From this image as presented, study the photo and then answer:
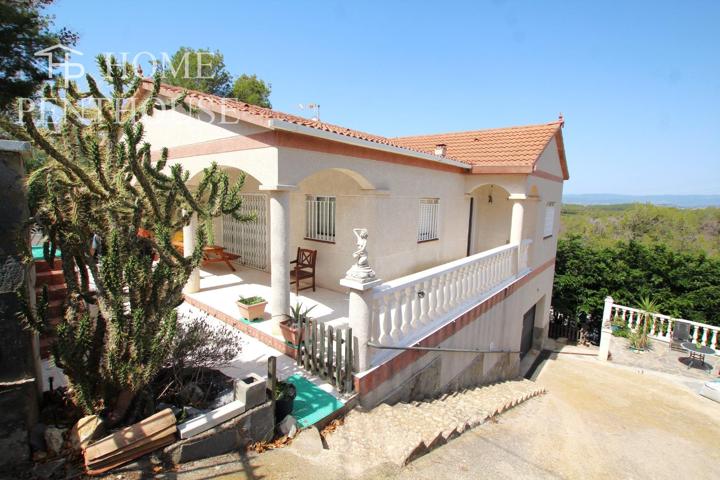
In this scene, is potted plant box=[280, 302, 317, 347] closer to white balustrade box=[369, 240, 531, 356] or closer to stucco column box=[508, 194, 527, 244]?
white balustrade box=[369, 240, 531, 356]

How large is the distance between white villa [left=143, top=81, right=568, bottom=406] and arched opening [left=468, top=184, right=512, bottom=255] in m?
0.05

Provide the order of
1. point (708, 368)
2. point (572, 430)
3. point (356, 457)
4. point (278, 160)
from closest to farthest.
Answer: point (356, 457) → point (278, 160) → point (572, 430) → point (708, 368)

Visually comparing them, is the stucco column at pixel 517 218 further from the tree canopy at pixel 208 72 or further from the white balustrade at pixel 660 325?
the tree canopy at pixel 208 72

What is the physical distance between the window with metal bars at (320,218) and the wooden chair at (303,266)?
1.57 ft

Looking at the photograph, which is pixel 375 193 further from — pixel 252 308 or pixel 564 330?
pixel 564 330

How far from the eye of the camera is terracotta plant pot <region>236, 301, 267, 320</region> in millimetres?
7242

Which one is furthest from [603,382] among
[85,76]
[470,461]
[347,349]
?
[85,76]

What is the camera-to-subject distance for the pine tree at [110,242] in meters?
3.50

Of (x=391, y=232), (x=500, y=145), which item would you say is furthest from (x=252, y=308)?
(x=500, y=145)

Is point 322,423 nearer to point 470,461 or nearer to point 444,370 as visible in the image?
point 470,461

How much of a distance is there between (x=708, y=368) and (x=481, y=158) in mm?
11591

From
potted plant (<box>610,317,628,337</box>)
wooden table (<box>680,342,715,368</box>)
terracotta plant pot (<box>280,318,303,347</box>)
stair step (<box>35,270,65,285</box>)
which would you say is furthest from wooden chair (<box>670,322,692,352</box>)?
stair step (<box>35,270,65,285</box>)

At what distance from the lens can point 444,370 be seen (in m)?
7.30

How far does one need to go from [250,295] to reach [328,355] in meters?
4.36
